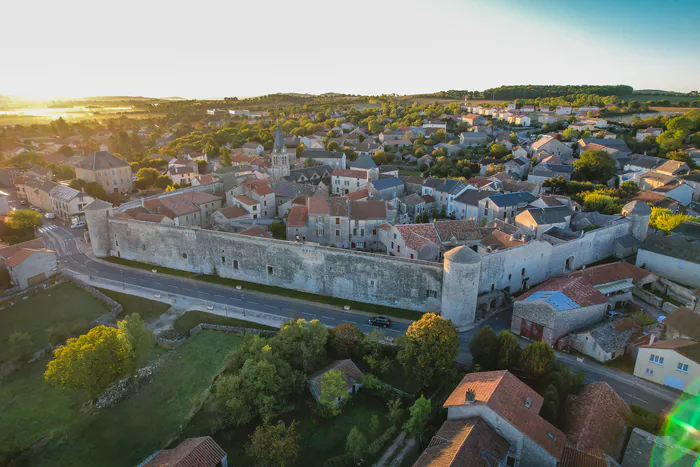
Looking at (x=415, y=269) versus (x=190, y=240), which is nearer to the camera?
(x=415, y=269)

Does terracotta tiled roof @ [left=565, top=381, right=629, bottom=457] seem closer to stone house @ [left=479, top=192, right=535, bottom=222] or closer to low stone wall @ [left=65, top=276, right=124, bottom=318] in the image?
stone house @ [left=479, top=192, right=535, bottom=222]

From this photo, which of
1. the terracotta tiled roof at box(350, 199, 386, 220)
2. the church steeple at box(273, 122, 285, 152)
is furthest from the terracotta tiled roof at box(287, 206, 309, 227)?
the church steeple at box(273, 122, 285, 152)

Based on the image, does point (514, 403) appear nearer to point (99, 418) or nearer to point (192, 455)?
point (192, 455)

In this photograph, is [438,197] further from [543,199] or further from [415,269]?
[415,269]

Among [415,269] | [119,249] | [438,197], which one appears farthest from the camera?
[438,197]

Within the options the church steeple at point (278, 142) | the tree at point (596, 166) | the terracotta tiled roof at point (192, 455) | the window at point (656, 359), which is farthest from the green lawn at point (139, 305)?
the tree at point (596, 166)

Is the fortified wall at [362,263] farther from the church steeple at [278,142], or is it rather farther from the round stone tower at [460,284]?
the church steeple at [278,142]

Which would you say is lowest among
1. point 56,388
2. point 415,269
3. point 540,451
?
point 56,388

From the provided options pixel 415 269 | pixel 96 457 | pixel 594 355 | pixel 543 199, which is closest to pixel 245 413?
pixel 96 457
